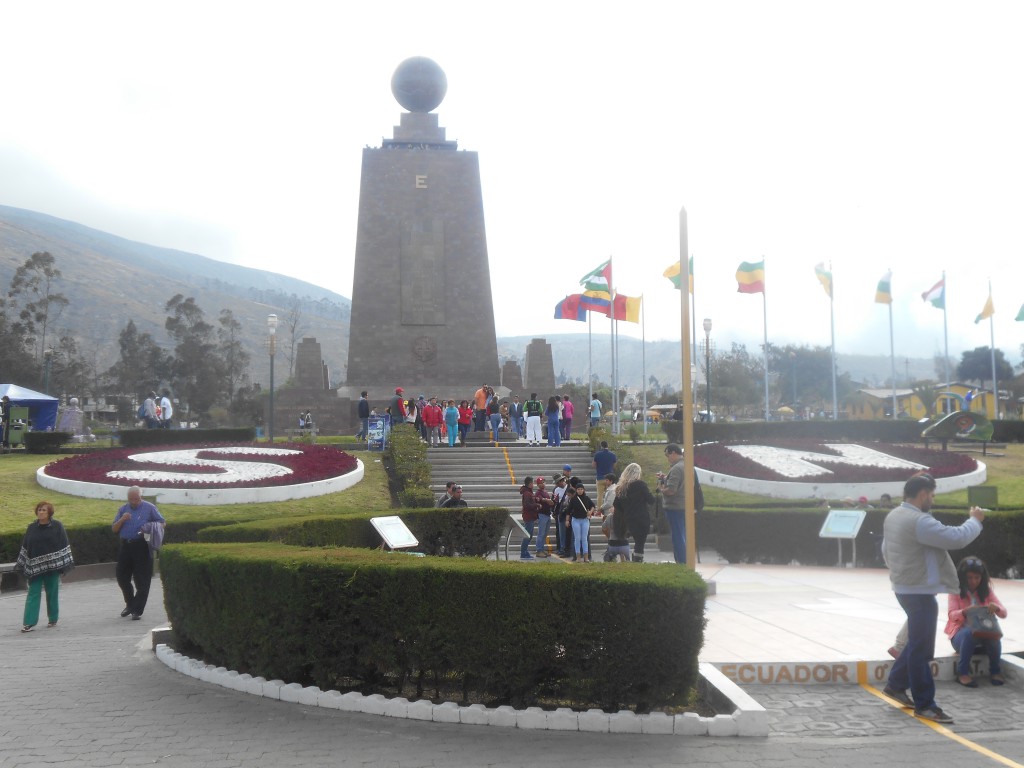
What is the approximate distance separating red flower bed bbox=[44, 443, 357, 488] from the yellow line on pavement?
13661mm

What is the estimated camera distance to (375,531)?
42.7 feet

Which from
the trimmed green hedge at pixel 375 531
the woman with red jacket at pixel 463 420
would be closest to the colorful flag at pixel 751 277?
the woman with red jacket at pixel 463 420

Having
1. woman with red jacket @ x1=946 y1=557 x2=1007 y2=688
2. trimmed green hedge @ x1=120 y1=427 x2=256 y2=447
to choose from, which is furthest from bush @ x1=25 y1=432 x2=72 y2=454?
woman with red jacket @ x1=946 y1=557 x2=1007 y2=688

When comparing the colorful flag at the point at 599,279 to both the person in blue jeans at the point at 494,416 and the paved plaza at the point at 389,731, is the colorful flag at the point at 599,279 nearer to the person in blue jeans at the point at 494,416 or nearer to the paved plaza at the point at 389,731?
the person in blue jeans at the point at 494,416

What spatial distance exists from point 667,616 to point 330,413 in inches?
1069

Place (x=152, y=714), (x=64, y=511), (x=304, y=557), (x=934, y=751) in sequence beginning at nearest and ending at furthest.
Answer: (x=934, y=751), (x=152, y=714), (x=304, y=557), (x=64, y=511)

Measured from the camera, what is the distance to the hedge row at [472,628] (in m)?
5.57

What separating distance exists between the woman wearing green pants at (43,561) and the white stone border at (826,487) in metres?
13.7

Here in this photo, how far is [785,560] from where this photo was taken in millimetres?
14758

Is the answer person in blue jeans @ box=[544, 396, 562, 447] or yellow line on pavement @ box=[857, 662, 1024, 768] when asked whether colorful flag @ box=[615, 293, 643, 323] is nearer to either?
person in blue jeans @ box=[544, 396, 562, 447]

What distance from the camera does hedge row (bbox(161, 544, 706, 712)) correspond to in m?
5.57

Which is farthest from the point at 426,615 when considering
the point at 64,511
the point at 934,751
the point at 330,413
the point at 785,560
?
the point at 330,413

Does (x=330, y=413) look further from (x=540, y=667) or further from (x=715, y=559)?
(x=540, y=667)

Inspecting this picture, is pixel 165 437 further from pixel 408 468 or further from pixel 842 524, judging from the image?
pixel 842 524
